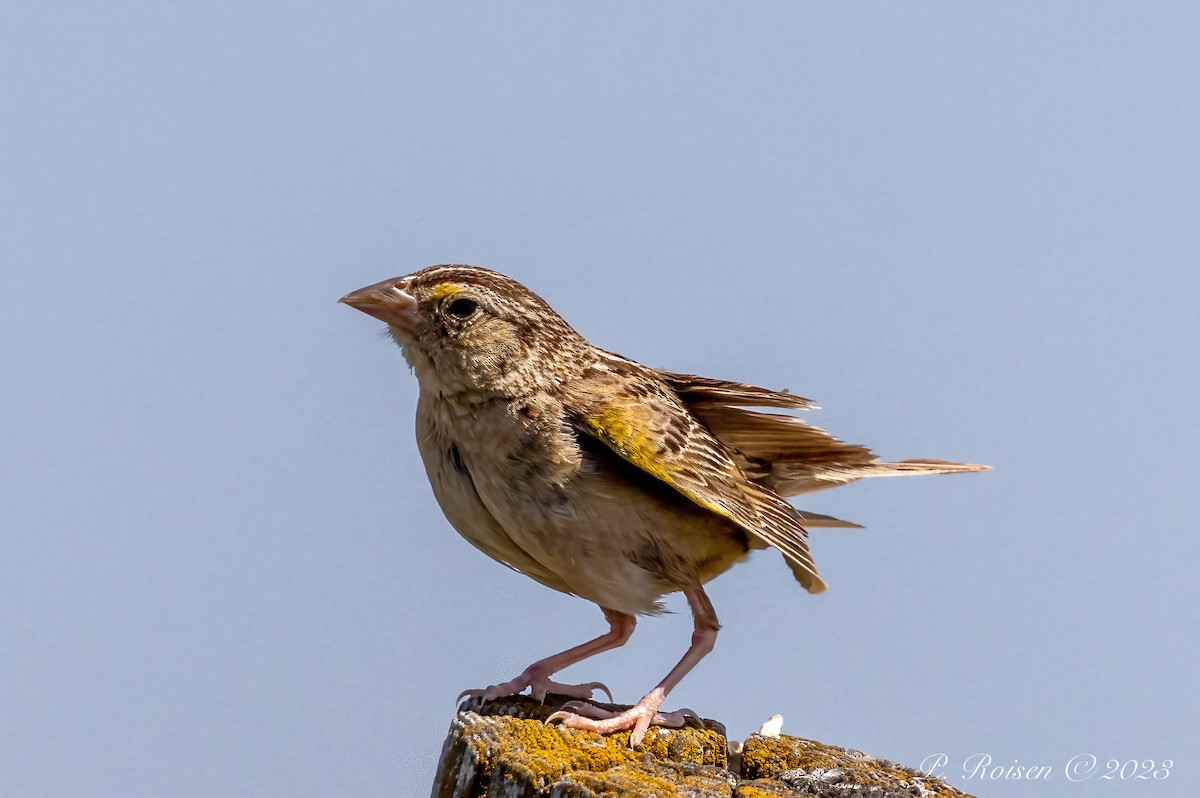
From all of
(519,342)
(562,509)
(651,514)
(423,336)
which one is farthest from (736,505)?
(423,336)

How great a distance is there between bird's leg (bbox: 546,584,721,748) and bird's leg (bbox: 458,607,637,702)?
43 cm

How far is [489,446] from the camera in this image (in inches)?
251

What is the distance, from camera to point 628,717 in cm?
576

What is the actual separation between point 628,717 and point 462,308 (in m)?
2.14

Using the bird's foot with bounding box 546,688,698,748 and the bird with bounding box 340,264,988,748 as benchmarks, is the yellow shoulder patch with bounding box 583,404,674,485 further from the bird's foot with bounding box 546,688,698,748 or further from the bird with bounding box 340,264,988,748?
the bird's foot with bounding box 546,688,698,748

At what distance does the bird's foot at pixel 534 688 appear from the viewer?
6.17 metres

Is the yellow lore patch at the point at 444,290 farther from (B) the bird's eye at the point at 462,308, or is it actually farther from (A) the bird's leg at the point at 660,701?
(A) the bird's leg at the point at 660,701

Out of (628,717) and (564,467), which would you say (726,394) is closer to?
(564,467)

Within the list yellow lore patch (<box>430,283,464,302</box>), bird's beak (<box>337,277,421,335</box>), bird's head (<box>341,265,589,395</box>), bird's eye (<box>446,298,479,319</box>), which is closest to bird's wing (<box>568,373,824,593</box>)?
bird's head (<box>341,265,589,395</box>)

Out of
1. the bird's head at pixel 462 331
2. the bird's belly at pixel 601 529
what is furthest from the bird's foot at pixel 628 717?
the bird's head at pixel 462 331

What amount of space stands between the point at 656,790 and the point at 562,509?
190 cm

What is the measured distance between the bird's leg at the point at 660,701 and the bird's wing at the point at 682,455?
44cm

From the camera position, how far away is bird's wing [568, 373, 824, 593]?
21.0ft

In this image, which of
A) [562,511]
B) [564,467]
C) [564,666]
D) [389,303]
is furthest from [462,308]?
[564,666]
